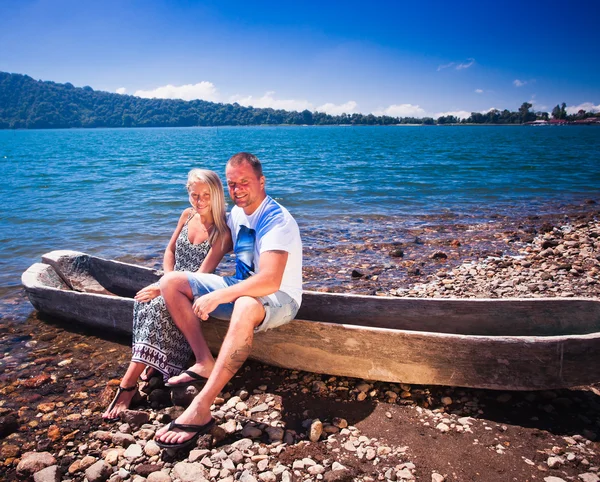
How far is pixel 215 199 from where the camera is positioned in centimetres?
472

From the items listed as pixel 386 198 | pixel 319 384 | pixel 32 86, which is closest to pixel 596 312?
pixel 319 384

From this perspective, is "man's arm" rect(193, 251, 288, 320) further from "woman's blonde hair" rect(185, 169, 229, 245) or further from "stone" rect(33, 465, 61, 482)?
"stone" rect(33, 465, 61, 482)

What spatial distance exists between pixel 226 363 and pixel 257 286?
697 mm

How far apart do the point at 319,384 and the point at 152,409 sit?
1673mm

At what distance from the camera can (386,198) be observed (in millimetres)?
18672

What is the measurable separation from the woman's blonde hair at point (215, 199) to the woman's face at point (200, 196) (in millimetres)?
35

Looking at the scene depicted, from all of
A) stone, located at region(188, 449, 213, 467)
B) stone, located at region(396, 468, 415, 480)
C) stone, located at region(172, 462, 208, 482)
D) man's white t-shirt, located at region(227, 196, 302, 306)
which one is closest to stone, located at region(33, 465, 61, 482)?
stone, located at region(172, 462, 208, 482)

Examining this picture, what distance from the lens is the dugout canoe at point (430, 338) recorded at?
3.81 metres

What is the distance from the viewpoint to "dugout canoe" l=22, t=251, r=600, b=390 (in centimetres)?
381

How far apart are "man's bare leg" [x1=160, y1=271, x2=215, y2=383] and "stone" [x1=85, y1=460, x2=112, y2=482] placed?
91 centimetres

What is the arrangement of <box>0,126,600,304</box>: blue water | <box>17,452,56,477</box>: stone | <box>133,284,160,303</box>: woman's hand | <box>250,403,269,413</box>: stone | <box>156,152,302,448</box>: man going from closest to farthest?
<box>17,452,56,477</box>: stone < <box>156,152,302,448</box>: man < <box>250,403,269,413</box>: stone < <box>133,284,160,303</box>: woman's hand < <box>0,126,600,304</box>: blue water

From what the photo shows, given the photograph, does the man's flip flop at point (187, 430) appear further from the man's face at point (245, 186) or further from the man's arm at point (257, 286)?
the man's face at point (245, 186)

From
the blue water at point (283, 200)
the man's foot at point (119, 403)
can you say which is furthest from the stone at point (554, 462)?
the blue water at point (283, 200)

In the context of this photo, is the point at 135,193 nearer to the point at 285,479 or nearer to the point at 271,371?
the point at 271,371
